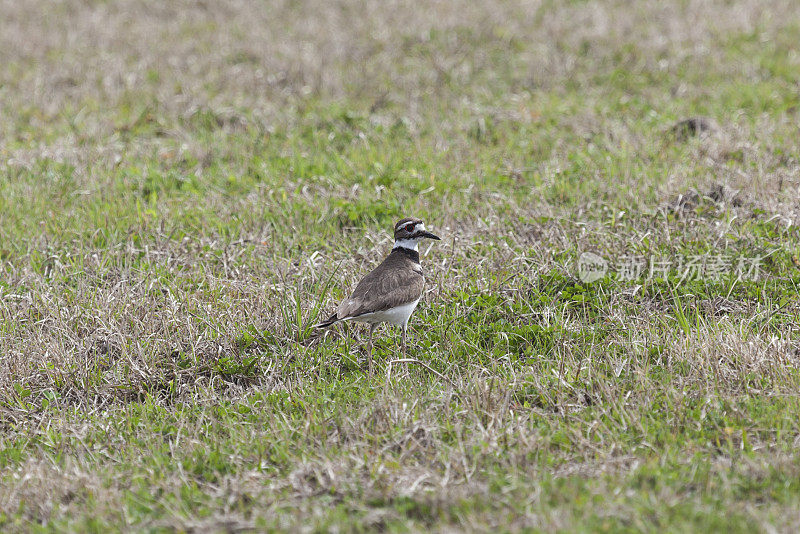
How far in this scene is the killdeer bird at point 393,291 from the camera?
19.0 feet

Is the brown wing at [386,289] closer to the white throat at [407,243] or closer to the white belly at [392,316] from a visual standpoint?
the white belly at [392,316]

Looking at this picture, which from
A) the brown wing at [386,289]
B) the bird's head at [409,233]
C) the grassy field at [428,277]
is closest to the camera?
the grassy field at [428,277]

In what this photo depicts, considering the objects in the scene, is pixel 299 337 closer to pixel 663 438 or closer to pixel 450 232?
pixel 450 232

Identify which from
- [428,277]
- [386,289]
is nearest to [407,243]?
[428,277]

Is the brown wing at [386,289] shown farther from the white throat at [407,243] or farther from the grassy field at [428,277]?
the grassy field at [428,277]

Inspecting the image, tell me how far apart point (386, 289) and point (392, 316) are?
196mm

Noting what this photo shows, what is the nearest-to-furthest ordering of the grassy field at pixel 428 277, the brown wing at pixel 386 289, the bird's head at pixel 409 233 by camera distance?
the grassy field at pixel 428 277 < the brown wing at pixel 386 289 < the bird's head at pixel 409 233

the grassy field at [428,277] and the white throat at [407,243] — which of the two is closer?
the grassy field at [428,277]

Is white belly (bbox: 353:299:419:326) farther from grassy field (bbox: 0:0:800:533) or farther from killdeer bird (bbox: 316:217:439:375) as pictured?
grassy field (bbox: 0:0:800:533)

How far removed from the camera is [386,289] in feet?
19.2

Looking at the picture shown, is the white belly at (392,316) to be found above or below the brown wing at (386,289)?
below

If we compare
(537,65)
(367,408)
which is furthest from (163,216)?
(537,65)

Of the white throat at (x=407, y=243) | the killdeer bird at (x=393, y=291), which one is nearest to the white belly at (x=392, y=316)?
the killdeer bird at (x=393, y=291)

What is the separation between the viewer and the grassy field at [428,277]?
4453 millimetres
